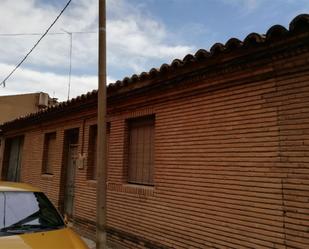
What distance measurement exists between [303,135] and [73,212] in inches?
290

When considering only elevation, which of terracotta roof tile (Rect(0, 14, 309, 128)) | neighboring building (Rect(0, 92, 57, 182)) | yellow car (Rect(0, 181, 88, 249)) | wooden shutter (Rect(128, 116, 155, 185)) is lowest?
yellow car (Rect(0, 181, 88, 249))

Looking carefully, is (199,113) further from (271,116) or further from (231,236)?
(231,236)

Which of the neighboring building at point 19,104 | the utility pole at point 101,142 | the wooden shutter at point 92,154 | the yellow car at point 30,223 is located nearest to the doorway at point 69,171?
the wooden shutter at point 92,154

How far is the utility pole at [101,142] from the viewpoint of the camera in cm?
527

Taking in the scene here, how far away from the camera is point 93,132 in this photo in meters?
9.63

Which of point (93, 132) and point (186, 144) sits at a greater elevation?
point (93, 132)

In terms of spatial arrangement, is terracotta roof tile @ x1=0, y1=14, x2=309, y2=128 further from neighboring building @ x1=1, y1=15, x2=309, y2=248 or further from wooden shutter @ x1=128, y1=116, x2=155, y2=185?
wooden shutter @ x1=128, y1=116, x2=155, y2=185

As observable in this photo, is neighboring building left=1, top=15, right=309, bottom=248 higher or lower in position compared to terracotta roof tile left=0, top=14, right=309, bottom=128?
lower

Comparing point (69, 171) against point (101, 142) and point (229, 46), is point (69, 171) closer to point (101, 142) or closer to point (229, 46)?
point (101, 142)

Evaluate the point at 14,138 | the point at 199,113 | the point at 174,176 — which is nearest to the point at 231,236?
the point at 174,176

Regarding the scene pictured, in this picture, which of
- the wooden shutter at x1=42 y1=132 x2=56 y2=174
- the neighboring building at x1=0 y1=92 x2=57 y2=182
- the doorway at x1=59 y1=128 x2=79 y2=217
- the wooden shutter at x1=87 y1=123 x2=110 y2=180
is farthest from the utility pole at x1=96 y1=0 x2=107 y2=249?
the neighboring building at x1=0 y1=92 x2=57 y2=182

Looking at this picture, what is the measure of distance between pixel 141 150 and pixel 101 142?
2.24m

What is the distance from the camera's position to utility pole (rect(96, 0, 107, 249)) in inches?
208

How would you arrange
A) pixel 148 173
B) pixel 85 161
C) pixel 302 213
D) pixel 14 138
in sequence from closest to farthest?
1. pixel 302 213
2. pixel 148 173
3. pixel 85 161
4. pixel 14 138
